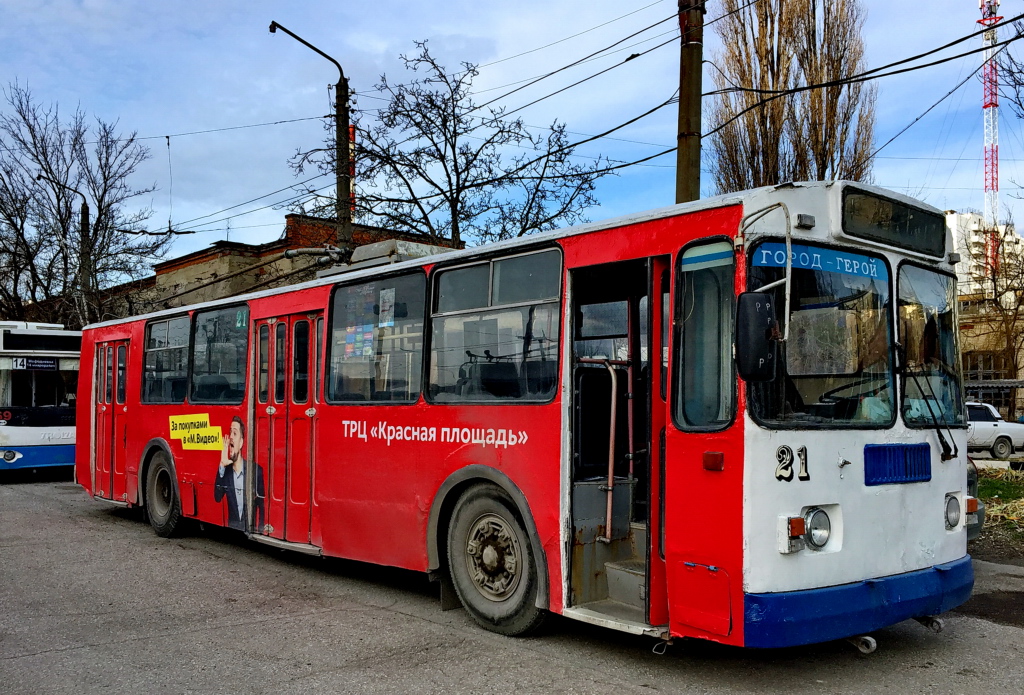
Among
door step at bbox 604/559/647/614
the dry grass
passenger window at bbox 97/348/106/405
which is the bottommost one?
the dry grass

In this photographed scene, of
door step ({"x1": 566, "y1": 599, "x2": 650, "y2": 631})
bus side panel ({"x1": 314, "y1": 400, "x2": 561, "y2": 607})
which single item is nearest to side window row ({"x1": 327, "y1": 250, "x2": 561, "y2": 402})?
bus side panel ({"x1": 314, "y1": 400, "x2": 561, "y2": 607})

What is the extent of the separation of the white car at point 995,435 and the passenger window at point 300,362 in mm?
21022

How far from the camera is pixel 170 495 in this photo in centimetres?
1152

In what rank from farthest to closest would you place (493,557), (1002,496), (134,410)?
1. (1002,496)
2. (134,410)
3. (493,557)

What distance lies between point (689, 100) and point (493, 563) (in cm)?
607

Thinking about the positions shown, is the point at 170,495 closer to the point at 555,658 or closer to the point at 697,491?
the point at 555,658

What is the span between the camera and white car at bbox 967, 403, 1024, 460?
2497 cm

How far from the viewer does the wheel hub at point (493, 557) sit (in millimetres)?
6566

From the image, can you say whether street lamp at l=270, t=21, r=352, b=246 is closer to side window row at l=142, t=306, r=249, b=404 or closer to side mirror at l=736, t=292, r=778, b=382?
side window row at l=142, t=306, r=249, b=404

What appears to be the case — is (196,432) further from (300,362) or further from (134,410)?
(300,362)

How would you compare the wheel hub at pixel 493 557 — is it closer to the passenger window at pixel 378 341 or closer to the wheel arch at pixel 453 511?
the wheel arch at pixel 453 511

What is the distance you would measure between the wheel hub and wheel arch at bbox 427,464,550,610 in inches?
9.6

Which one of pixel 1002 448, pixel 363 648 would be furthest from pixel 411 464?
pixel 1002 448

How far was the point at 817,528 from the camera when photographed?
17.0 feet
